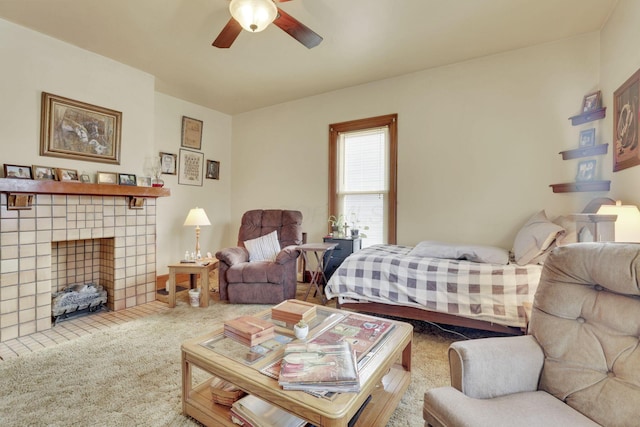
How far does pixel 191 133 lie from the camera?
4.38 m

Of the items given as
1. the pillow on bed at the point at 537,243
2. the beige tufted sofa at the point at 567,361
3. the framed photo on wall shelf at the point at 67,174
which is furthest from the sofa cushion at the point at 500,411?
the framed photo on wall shelf at the point at 67,174

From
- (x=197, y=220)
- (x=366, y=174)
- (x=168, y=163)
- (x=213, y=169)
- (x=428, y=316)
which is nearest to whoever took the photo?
(x=428, y=316)

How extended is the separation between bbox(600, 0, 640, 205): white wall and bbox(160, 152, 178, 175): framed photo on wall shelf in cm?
477

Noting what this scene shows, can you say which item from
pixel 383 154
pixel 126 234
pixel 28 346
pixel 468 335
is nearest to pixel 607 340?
pixel 468 335

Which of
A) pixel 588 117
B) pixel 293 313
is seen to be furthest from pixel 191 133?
pixel 588 117

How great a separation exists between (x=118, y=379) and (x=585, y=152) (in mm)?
4015

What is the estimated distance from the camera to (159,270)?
4.00 m

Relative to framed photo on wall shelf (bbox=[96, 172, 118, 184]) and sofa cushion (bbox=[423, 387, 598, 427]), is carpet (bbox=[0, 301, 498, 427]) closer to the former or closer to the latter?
sofa cushion (bbox=[423, 387, 598, 427])

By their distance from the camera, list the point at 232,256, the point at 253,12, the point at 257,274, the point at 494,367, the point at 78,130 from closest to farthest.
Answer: the point at 494,367, the point at 253,12, the point at 78,130, the point at 257,274, the point at 232,256

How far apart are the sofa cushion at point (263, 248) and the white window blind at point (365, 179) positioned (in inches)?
41.6

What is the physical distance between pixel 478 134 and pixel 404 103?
3.06ft

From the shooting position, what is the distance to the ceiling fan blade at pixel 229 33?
2.01 m

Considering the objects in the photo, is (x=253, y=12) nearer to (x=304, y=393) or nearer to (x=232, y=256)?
(x=304, y=393)

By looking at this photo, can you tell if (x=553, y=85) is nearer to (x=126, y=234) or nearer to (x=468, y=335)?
(x=468, y=335)
